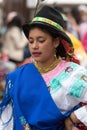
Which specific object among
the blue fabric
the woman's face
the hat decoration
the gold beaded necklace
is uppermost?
the hat decoration

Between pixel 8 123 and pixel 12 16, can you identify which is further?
pixel 12 16

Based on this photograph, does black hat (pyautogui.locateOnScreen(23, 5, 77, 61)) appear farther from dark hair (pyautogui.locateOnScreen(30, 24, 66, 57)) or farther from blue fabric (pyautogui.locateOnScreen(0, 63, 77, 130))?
blue fabric (pyautogui.locateOnScreen(0, 63, 77, 130))

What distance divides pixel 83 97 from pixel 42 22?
28.1 inches

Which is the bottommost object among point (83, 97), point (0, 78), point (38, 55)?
point (0, 78)

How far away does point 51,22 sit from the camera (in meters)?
4.92

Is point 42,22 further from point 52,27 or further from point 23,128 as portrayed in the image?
point 23,128

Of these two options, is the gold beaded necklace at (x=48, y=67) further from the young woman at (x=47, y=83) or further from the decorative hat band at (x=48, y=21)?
the decorative hat band at (x=48, y=21)

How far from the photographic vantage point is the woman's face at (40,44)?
191 inches

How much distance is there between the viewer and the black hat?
489 centimetres

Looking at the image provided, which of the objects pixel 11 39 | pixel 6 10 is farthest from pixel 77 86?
pixel 6 10

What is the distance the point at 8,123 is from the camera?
5176 mm

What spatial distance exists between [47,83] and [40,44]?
0.34m

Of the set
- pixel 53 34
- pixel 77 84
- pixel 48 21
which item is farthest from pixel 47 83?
pixel 48 21

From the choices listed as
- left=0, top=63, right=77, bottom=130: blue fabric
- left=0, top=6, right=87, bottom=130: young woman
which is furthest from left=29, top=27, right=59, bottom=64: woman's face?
left=0, top=63, right=77, bottom=130: blue fabric
